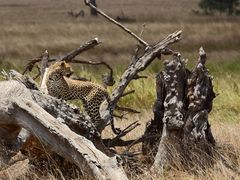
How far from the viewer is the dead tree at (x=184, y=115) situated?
5.13m

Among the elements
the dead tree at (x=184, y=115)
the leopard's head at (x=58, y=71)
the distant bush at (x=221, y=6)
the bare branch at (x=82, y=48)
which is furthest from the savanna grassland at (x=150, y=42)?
the distant bush at (x=221, y=6)

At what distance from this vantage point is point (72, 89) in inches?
198

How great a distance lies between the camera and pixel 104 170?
4.23 meters

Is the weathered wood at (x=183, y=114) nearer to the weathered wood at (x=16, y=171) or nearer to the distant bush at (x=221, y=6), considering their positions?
the weathered wood at (x=16, y=171)

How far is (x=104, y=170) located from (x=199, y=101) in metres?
1.18

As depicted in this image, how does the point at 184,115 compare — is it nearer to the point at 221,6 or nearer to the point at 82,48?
the point at 82,48

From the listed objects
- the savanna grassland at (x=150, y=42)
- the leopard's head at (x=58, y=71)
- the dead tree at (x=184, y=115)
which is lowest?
the savanna grassland at (x=150, y=42)

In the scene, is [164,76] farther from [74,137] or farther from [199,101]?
[74,137]

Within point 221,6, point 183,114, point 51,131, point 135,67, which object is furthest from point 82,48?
point 221,6

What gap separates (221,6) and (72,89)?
1117 inches

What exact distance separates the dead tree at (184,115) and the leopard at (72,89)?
490 millimetres

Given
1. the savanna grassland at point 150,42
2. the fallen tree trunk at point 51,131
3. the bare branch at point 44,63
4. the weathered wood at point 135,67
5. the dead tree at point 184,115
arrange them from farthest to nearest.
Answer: the savanna grassland at point 150,42 < the bare branch at point 44,63 < the weathered wood at point 135,67 < the dead tree at point 184,115 < the fallen tree trunk at point 51,131

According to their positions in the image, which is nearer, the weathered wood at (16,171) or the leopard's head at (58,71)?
the leopard's head at (58,71)

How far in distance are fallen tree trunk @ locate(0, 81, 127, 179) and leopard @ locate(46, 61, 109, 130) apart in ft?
1.17
